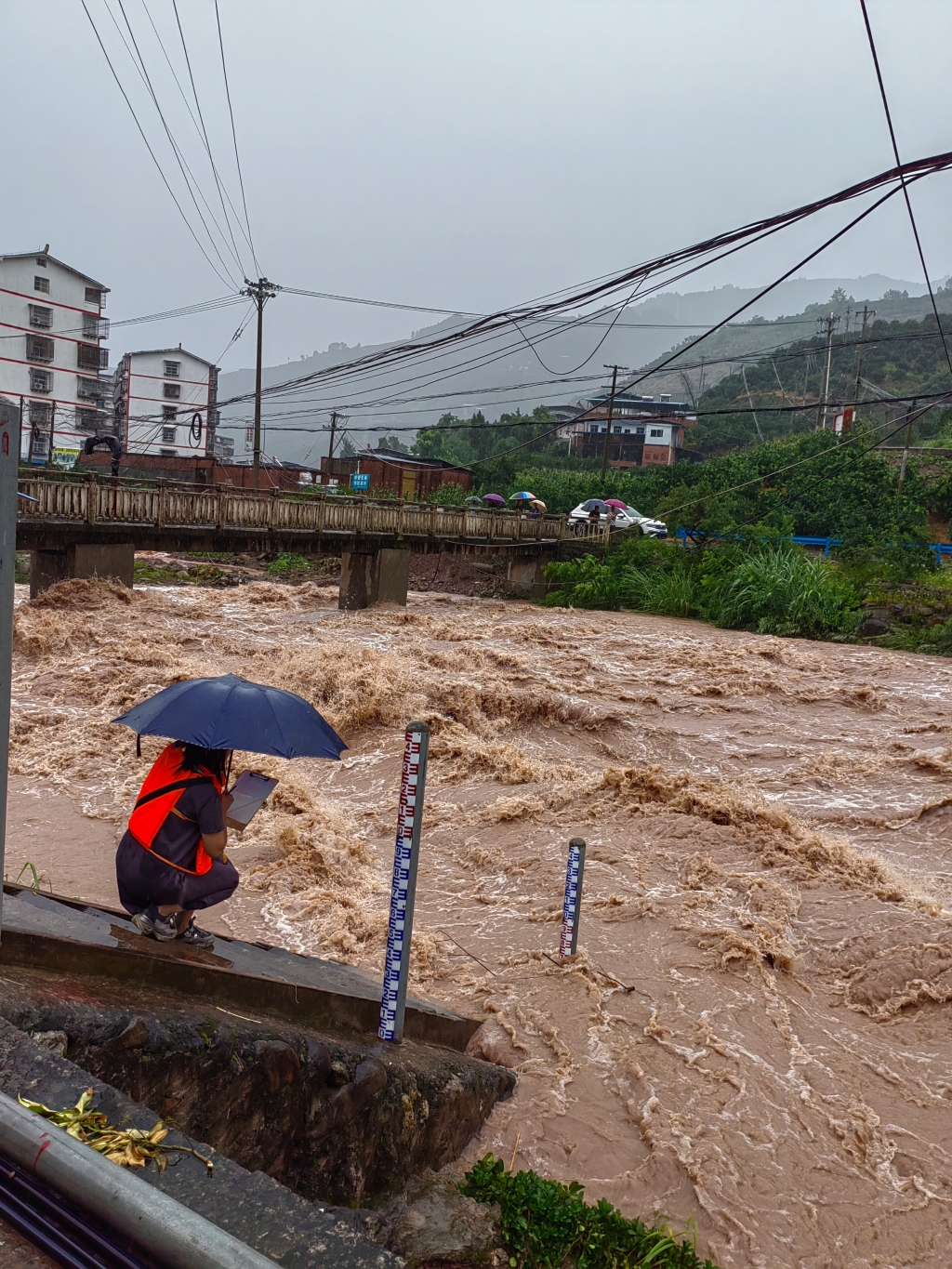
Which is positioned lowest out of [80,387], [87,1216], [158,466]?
[87,1216]

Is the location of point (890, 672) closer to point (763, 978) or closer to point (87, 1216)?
point (763, 978)

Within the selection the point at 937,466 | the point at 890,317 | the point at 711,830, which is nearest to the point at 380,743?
the point at 711,830

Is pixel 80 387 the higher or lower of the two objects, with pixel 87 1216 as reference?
higher

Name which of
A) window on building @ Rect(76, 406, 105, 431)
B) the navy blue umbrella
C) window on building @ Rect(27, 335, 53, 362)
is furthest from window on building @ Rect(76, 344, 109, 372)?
the navy blue umbrella

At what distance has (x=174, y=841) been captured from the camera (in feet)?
14.9

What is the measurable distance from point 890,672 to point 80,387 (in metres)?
49.5

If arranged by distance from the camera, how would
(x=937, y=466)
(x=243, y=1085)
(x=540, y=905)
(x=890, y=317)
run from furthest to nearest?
(x=890, y=317) → (x=937, y=466) → (x=540, y=905) → (x=243, y=1085)

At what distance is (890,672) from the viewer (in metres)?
19.4

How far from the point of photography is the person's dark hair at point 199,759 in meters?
4.55

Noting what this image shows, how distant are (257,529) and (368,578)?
4389mm

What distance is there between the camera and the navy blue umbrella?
174 inches

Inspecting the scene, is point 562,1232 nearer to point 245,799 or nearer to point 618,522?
point 245,799

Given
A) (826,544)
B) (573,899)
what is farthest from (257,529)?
(573,899)

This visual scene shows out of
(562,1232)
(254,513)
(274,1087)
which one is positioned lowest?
(562,1232)
